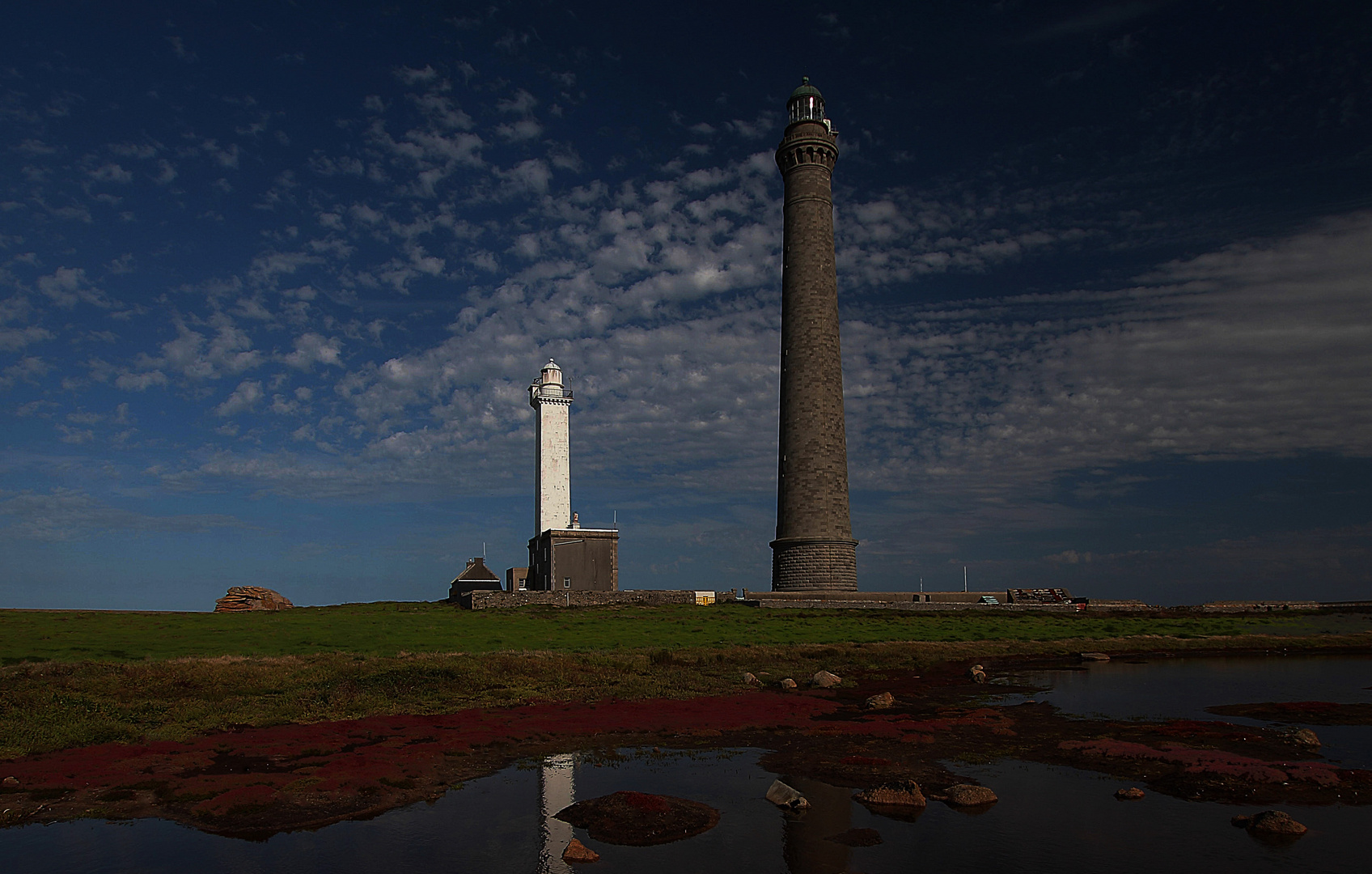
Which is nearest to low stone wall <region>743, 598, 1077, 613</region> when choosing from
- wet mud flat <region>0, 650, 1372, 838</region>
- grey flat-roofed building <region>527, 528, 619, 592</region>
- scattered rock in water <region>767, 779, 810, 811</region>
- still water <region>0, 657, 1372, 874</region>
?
grey flat-roofed building <region>527, 528, 619, 592</region>

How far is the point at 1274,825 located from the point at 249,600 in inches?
1891

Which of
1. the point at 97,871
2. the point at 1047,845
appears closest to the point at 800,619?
the point at 1047,845

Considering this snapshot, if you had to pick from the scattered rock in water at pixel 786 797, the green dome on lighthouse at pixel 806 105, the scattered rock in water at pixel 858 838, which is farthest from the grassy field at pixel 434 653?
the green dome on lighthouse at pixel 806 105

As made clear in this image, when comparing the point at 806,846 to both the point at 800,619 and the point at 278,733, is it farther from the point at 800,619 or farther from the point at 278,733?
the point at 800,619

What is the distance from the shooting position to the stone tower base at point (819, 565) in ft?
161

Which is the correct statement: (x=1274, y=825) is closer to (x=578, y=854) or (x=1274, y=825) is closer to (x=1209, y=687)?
→ (x=578, y=854)

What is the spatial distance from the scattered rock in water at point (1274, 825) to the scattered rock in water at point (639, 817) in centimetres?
721

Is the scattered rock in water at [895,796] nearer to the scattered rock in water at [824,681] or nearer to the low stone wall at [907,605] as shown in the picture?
the scattered rock in water at [824,681]

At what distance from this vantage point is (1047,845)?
10.2 meters

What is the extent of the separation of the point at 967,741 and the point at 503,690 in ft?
40.5

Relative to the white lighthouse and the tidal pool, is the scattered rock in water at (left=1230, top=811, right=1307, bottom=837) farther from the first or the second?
the white lighthouse

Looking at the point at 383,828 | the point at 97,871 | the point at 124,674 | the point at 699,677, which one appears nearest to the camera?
the point at 97,871

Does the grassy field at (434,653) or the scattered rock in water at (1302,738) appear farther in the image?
the grassy field at (434,653)

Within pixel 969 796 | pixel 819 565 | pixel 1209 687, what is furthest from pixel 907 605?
pixel 969 796
